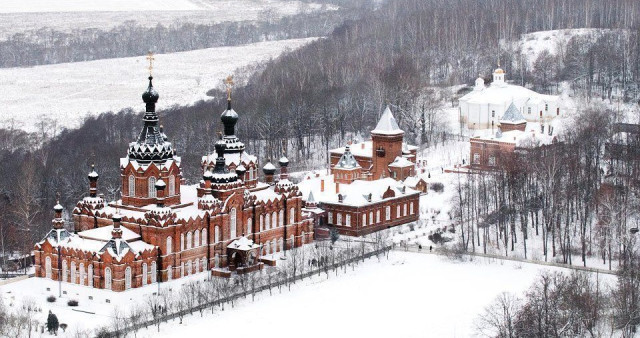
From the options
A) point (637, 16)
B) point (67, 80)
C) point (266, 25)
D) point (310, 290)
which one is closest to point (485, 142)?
point (310, 290)

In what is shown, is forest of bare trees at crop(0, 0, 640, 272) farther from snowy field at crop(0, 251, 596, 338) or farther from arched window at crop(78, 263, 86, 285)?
arched window at crop(78, 263, 86, 285)

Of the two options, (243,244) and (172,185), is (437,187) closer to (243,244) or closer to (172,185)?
(243,244)

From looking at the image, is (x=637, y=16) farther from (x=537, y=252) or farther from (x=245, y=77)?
(x=537, y=252)

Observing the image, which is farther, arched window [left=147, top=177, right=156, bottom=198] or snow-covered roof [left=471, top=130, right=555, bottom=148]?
snow-covered roof [left=471, top=130, right=555, bottom=148]

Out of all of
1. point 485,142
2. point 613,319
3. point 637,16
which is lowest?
point 613,319

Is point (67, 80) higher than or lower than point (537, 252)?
higher

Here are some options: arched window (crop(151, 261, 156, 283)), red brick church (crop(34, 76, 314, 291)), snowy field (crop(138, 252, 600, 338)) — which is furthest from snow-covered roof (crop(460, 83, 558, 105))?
arched window (crop(151, 261, 156, 283))

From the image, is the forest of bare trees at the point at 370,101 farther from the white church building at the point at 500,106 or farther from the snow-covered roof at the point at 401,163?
the snow-covered roof at the point at 401,163
